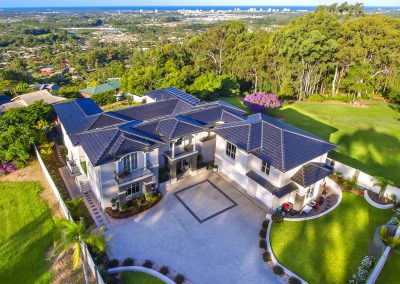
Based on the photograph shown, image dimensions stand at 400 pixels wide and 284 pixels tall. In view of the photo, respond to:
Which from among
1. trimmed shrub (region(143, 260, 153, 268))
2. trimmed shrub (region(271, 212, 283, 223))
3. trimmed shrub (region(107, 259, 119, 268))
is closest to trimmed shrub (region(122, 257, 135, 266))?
trimmed shrub (region(107, 259, 119, 268))

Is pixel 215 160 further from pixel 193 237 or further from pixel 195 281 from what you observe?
pixel 195 281

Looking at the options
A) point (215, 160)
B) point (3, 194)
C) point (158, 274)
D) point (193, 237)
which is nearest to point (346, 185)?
point (215, 160)

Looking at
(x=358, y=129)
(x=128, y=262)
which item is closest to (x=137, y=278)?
(x=128, y=262)

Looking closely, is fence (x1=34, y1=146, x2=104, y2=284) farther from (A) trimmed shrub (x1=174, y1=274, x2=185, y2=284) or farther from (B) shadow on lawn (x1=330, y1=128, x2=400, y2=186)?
(B) shadow on lawn (x1=330, y1=128, x2=400, y2=186)

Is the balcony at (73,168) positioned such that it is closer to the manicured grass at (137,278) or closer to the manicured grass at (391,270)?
the manicured grass at (137,278)

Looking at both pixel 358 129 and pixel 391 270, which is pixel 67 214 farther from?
pixel 358 129

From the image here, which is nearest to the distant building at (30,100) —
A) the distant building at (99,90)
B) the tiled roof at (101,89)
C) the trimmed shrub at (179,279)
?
the distant building at (99,90)
